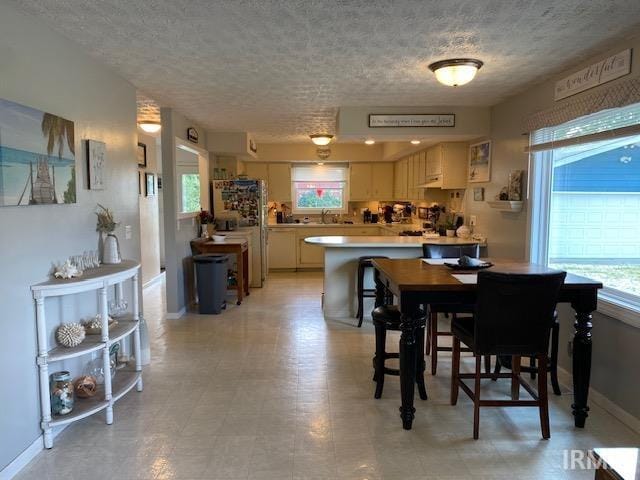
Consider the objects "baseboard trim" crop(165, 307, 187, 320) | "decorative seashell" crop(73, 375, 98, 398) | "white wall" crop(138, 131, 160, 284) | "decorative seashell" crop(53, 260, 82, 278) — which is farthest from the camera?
"white wall" crop(138, 131, 160, 284)

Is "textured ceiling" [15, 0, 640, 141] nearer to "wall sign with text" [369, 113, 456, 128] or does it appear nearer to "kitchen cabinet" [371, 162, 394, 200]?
"wall sign with text" [369, 113, 456, 128]

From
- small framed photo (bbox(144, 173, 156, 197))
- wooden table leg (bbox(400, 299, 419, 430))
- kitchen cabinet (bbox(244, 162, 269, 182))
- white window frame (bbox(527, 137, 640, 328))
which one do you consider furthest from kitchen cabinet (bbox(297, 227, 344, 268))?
wooden table leg (bbox(400, 299, 419, 430))

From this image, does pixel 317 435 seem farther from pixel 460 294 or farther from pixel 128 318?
pixel 128 318

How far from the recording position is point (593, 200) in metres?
3.25

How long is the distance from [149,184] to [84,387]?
476 cm

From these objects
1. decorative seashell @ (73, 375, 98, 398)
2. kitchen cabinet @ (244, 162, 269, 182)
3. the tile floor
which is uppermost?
kitchen cabinet @ (244, 162, 269, 182)

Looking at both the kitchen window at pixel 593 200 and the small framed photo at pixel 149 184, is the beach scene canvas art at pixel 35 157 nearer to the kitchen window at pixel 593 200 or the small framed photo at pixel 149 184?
the kitchen window at pixel 593 200

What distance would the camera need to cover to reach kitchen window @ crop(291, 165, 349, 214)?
341 inches

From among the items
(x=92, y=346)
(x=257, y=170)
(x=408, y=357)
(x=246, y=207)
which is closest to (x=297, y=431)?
(x=408, y=357)

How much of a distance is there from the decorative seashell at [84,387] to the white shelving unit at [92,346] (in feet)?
0.11

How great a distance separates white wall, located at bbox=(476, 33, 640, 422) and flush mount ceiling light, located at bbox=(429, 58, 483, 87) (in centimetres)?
81

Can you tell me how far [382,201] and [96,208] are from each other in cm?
625

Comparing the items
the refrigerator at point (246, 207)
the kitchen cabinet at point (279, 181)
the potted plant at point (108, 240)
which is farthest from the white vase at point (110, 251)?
the kitchen cabinet at point (279, 181)

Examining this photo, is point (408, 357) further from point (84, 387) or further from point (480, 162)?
point (480, 162)
